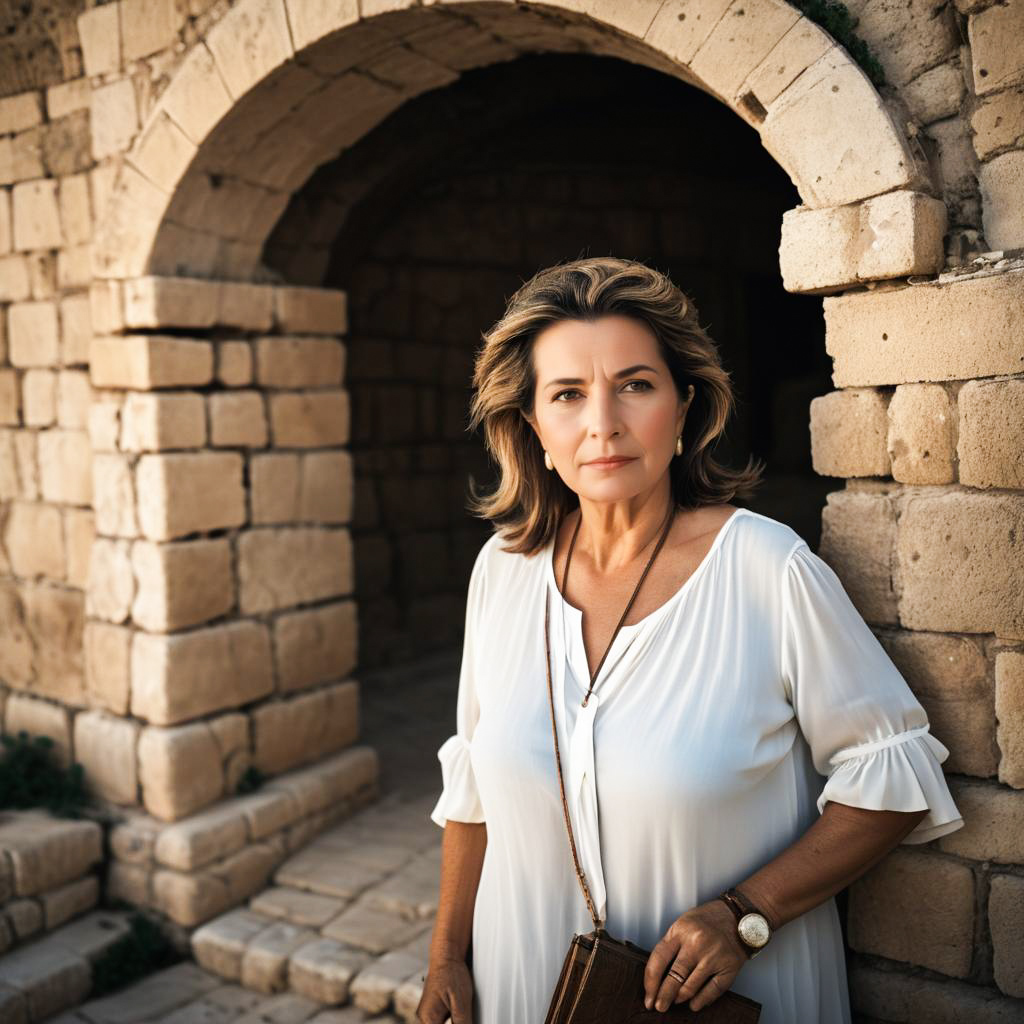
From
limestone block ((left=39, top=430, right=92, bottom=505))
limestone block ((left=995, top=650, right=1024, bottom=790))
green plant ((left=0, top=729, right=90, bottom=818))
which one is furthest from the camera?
limestone block ((left=39, top=430, right=92, bottom=505))

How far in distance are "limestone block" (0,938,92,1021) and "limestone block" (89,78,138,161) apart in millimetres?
3221

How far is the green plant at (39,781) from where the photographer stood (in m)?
4.34

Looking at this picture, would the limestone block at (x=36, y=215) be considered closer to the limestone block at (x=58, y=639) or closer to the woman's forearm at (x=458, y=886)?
the limestone block at (x=58, y=639)

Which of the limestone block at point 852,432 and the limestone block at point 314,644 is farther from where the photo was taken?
the limestone block at point 314,644

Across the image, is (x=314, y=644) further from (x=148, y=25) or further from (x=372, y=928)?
(x=148, y=25)

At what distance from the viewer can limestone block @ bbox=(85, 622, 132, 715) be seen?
4.21 m

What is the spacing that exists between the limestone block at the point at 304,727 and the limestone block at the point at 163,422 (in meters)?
1.25

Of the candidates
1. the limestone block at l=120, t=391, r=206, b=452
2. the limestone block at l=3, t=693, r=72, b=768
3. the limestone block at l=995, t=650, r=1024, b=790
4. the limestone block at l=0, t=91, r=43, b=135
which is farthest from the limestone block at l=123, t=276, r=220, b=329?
the limestone block at l=995, t=650, r=1024, b=790

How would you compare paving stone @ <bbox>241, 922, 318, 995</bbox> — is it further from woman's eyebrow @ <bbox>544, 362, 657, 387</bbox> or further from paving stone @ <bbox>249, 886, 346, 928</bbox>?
woman's eyebrow @ <bbox>544, 362, 657, 387</bbox>

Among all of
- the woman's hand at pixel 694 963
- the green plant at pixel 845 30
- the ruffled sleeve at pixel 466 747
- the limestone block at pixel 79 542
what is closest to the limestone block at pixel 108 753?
the limestone block at pixel 79 542

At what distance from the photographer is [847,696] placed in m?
1.97

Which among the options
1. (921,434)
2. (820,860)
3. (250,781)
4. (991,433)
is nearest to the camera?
(820,860)

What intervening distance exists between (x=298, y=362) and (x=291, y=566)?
3.10 feet

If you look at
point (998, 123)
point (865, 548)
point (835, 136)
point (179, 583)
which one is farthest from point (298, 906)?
point (998, 123)
